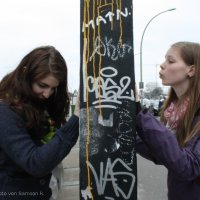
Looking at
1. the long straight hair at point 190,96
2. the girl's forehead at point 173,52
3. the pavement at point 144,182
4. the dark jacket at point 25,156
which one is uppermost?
the girl's forehead at point 173,52

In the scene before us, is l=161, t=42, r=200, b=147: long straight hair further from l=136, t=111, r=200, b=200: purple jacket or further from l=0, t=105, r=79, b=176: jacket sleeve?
l=0, t=105, r=79, b=176: jacket sleeve

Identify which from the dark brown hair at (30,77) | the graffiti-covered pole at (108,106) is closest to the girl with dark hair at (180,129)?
the graffiti-covered pole at (108,106)

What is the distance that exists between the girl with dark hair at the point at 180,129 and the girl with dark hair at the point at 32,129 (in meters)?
0.40

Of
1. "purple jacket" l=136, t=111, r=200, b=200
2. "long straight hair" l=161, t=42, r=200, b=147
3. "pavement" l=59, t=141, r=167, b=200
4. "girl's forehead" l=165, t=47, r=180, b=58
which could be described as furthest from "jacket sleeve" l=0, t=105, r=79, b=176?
"pavement" l=59, t=141, r=167, b=200

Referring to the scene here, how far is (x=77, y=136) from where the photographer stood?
1819 millimetres

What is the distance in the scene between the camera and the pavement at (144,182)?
17.0 ft

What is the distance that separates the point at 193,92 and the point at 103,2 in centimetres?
71

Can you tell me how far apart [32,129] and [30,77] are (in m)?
0.29

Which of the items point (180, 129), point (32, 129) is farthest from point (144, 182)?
point (32, 129)

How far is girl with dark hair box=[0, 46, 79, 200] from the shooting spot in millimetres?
1720

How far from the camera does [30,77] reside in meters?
1.94

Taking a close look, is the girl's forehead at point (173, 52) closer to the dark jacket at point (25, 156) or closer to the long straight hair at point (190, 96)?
the long straight hair at point (190, 96)

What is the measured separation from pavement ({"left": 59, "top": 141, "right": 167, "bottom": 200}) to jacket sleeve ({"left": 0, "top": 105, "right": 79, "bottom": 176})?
11.2ft

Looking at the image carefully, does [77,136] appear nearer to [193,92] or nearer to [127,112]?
[127,112]
